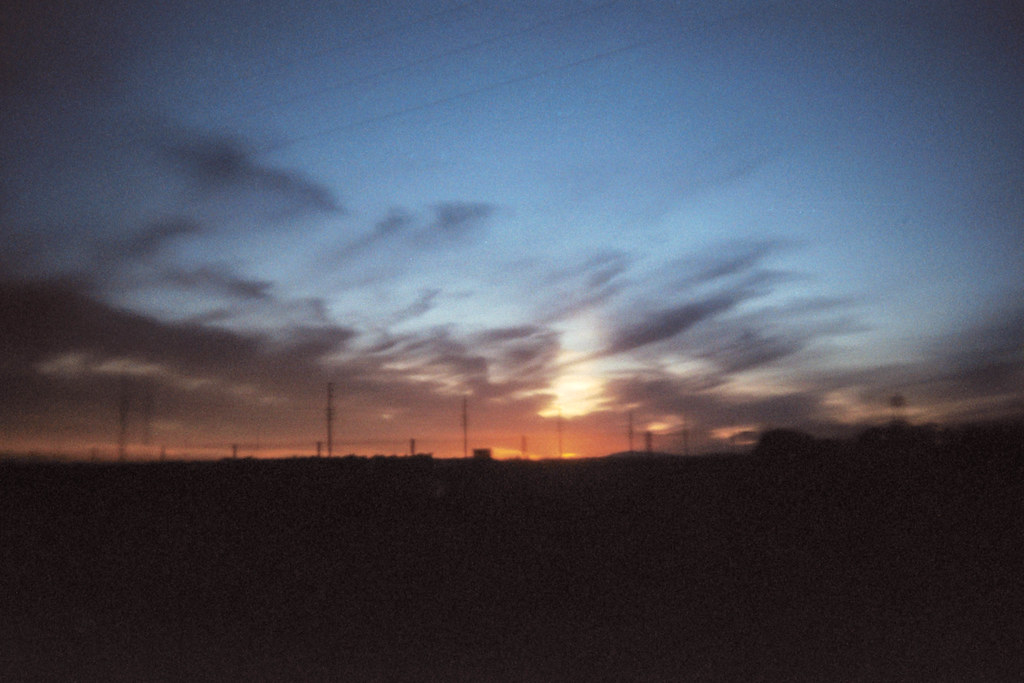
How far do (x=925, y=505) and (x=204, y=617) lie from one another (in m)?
14.0

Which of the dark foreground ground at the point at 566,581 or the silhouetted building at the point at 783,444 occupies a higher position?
the silhouetted building at the point at 783,444

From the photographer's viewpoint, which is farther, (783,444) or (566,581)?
(783,444)

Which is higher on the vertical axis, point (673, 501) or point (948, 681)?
point (673, 501)

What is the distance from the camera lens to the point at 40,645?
379 inches

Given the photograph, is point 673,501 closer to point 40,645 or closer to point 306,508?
point 306,508

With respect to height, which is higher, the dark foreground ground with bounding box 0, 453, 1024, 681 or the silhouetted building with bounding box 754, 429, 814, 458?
the silhouetted building with bounding box 754, 429, 814, 458

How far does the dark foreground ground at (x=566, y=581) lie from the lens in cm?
843

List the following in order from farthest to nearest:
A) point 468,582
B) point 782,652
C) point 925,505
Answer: point 925,505, point 468,582, point 782,652

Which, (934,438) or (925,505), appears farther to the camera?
(934,438)

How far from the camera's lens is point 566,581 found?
1161 cm

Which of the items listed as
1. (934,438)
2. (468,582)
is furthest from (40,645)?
(934,438)

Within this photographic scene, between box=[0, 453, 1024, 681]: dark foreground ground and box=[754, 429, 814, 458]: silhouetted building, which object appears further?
box=[754, 429, 814, 458]: silhouetted building

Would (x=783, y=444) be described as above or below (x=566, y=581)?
above

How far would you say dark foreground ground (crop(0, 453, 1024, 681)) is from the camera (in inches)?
332
